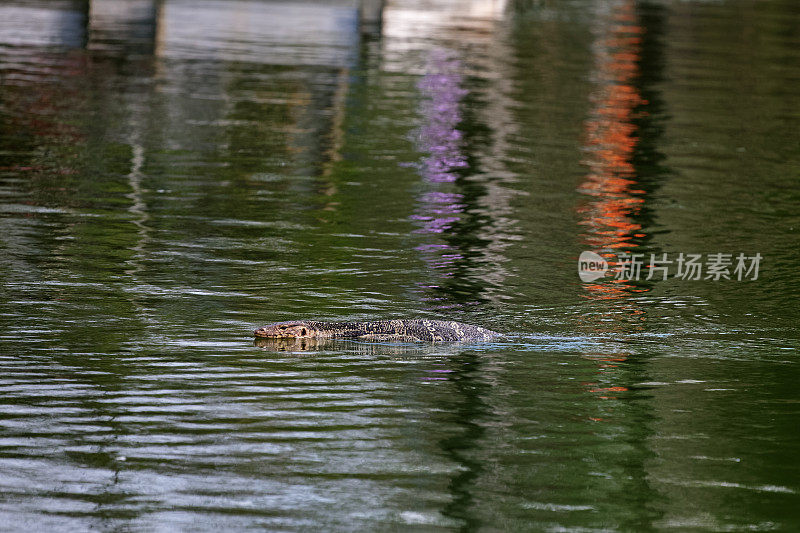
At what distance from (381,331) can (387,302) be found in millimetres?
1966

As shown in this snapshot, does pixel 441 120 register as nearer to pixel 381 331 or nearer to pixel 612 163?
pixel 612 163

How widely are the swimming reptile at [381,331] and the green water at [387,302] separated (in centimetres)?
26

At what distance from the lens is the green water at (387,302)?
37.5 ft

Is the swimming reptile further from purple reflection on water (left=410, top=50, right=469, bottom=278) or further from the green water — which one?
purple reflection on water (left=410, top=50, right=469, bottom=278)

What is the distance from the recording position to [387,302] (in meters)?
17.5

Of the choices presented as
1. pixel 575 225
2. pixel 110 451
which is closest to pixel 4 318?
pixel 110 451

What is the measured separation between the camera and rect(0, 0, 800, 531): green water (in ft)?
37.5

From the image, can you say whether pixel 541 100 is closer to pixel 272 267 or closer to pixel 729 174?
pixel 729 174

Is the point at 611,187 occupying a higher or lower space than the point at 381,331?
lower

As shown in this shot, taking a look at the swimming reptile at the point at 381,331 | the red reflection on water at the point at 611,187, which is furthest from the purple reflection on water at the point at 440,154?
the swimming reptile at the point at 381,331

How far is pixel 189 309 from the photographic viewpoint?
16609mm

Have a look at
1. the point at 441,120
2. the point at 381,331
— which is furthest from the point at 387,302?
Answer: the point at 441,120

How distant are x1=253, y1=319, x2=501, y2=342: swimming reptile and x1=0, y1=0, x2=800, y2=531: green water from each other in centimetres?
26

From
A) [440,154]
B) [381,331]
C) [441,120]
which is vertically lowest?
[440,154]
